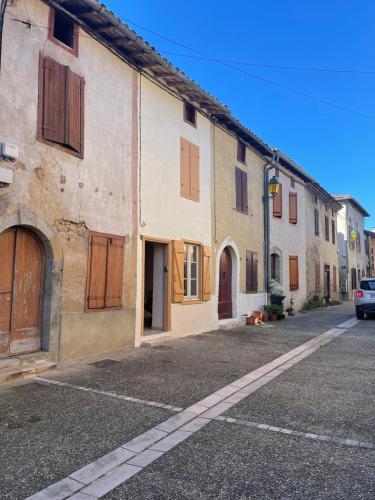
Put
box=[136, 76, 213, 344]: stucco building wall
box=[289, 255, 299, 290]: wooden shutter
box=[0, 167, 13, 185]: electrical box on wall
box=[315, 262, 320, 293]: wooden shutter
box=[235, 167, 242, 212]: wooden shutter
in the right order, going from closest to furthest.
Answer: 1. box=[0, 167, 13, 185]: electrical box on wall
2. box=[136, 76, 213, 344]: stucco building wall
3. box=[235, 167, 242, 212]: wooden shutter
4. box=[289, 255, 299, 290]: wooden shutter
5. box=[315, 262, 320, 293]: wooden shutter

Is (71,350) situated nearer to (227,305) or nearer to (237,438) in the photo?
(237,438)

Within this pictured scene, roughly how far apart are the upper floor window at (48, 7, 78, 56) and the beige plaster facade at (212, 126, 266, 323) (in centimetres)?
521

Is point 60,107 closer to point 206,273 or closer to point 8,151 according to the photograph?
point 8,151

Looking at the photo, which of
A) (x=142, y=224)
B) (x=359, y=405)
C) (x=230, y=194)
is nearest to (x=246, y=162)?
(x=230, y=194)

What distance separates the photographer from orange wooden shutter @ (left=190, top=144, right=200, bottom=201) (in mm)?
10352

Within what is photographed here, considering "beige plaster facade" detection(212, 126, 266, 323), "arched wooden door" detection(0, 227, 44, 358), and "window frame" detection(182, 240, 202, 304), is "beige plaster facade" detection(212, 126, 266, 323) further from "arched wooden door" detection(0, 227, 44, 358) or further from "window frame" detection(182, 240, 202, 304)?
"arched wooden door" detection(0, 227, 44, 358)

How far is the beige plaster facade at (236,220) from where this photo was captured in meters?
11.5

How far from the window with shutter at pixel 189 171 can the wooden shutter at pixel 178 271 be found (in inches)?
52.4

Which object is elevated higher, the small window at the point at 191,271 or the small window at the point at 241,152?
the small window at the point at 241,152

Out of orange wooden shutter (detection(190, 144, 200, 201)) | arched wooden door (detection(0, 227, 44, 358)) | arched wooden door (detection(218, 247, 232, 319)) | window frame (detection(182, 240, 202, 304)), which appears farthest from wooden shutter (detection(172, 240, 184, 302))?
arched wooden door (detection(0, 227, 44, 358))

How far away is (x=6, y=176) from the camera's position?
222 inches

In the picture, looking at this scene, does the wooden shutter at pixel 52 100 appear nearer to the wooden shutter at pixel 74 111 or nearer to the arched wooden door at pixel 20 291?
the wooden shutter at pixel 74 111

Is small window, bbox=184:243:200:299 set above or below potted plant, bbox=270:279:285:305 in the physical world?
above

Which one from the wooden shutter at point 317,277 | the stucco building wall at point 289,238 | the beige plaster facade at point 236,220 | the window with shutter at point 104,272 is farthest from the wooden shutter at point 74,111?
the wooden shutter at point 317,277
